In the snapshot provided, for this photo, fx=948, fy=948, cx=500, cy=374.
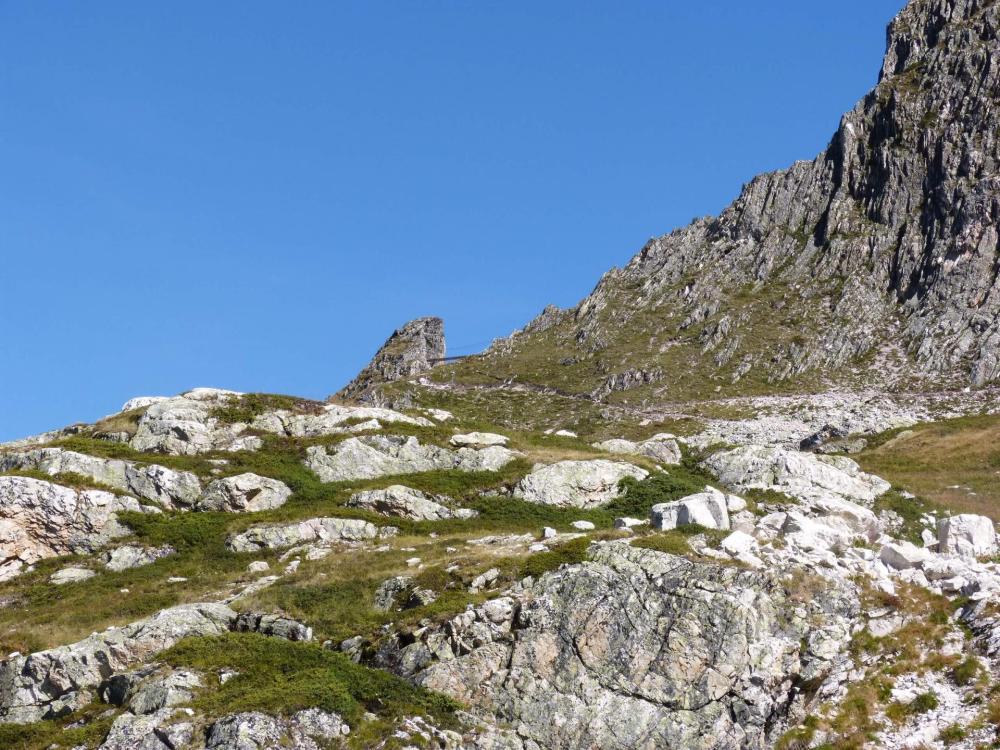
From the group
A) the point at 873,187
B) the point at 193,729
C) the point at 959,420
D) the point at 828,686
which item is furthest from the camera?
the point at 873,187

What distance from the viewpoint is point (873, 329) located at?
118062 mm

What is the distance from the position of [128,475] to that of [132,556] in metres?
6.09

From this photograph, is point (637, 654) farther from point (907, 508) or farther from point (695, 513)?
point (907, 508)

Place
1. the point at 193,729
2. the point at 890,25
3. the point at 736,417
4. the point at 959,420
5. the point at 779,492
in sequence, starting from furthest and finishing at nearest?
the point at 890,25 < the point at 736,417 < the point at 959,420 < the point at 779,492 < the point at 193,729

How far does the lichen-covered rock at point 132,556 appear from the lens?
123 ft

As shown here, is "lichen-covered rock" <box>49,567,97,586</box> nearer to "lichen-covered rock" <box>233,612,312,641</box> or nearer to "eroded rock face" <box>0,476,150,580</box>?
"eroded rock face" <box>0,476,150,580</box>

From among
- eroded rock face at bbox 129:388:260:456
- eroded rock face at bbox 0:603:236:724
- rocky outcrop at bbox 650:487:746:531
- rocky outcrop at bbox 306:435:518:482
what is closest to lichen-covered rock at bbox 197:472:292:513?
rocky outcrop at bbox 306:435:518:482

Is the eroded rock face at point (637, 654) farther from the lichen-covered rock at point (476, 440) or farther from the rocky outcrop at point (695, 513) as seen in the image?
the lichen-covered rock at point (476, 440)

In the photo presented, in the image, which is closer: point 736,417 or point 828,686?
point 828,686

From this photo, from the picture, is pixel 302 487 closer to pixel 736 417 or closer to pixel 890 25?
pixel 736 417

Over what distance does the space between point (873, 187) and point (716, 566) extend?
120 m

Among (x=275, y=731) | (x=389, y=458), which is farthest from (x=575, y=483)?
(x=275, y=731)

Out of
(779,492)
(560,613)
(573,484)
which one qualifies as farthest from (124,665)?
(779,492)

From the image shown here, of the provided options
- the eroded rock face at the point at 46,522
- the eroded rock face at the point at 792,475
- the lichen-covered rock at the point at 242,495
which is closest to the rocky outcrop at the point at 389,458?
the lichen-covered rock at the point at 242,495
